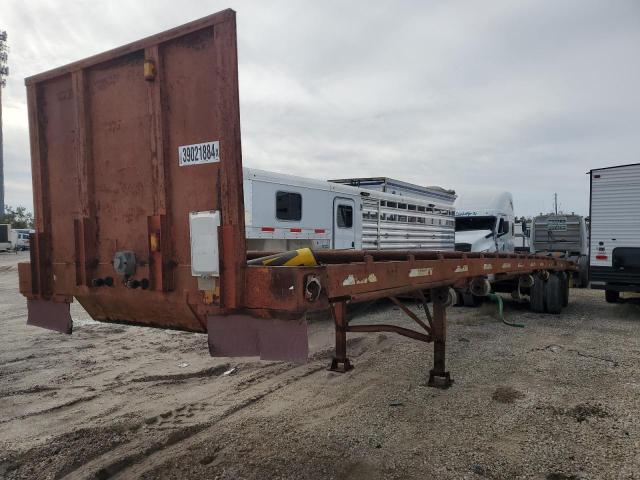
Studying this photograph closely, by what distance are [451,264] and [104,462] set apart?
3.26 metres

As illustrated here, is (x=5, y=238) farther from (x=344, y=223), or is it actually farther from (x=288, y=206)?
(x=288, y=206)

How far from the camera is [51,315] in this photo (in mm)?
3514

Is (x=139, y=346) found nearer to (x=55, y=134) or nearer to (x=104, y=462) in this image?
(x=104, y=462)

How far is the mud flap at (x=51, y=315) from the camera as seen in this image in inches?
137

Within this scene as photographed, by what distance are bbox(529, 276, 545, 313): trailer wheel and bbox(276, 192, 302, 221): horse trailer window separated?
5341 mm

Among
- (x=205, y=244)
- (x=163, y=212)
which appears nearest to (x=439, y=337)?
(x=205, y=244)

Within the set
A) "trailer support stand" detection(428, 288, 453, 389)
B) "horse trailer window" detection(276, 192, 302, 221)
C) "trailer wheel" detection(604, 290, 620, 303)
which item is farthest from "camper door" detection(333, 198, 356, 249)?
"trailer wheel" detection(604, 290, 620, 303)

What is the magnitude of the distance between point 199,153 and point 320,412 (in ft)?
8.89

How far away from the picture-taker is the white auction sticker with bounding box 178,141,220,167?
2.64 m

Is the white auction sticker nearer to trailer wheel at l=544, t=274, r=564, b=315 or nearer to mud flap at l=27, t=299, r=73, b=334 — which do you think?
mud flap at l=27, t=299, r=73, b=334

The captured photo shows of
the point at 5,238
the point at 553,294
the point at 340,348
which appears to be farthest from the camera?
the point at 5,238

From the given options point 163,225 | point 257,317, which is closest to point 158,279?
point 163,225

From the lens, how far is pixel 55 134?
345cm

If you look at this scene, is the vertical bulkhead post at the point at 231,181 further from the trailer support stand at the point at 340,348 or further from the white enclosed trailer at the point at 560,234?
the white enclosed trailer at the point at 560,234
